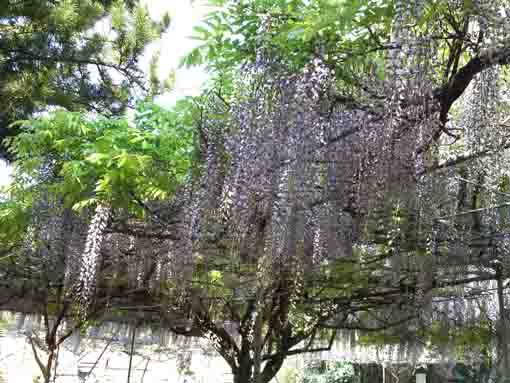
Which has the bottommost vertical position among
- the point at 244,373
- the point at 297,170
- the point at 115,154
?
the point at 244,373

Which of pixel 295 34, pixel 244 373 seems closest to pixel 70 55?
pixel 244 373

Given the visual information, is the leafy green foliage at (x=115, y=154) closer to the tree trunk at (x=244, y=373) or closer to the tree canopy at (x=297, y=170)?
the tree canopy at (x=297, y=170)

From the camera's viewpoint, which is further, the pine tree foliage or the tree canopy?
the pine tree foliage

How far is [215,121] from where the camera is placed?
12.4 ft

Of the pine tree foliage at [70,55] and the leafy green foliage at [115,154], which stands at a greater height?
the pine tree foliage at [70,55]

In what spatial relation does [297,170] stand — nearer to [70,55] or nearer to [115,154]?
[115,154]

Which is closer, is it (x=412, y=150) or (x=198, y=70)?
(x=412, y=150)

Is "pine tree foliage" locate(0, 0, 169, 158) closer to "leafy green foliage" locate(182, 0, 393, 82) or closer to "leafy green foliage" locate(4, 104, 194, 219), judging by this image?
"leafy green foliage" locate(4, 104, 194, 219)

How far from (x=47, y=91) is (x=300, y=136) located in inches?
164

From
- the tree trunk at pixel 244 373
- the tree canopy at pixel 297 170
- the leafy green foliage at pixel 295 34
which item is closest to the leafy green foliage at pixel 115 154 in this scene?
the tree canopy at pixel 297 170

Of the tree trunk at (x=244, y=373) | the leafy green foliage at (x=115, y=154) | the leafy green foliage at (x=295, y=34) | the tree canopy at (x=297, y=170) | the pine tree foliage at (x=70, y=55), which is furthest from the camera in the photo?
the tree trunk at (x=244, y=373)

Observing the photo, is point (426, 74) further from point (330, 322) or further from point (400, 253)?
point (330, 322)

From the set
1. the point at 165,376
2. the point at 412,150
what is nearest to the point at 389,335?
the point at 165,376

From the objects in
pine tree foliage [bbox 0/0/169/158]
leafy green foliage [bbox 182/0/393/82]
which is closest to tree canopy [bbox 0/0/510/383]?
leafy green foliage [bbox 182/0/393/82]
